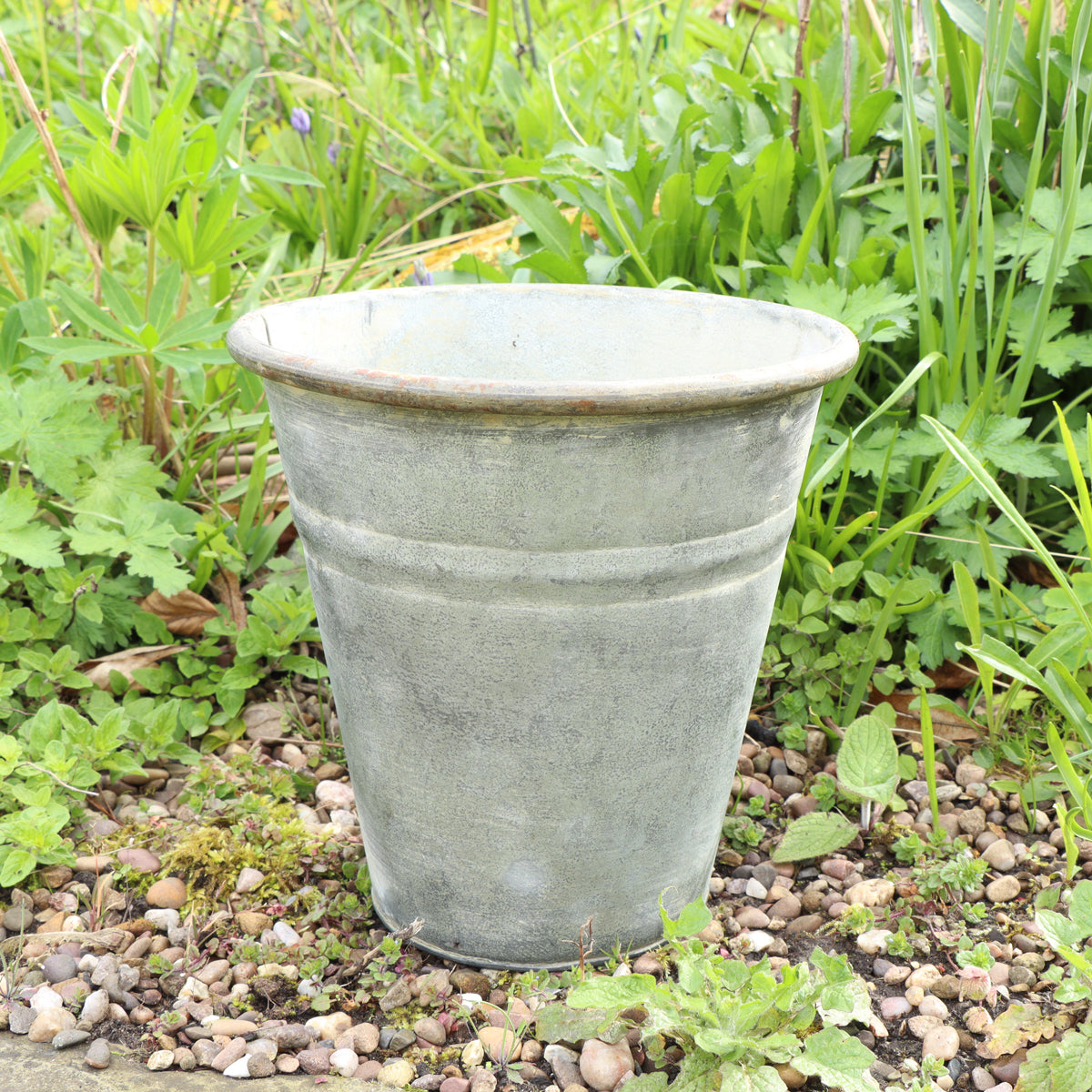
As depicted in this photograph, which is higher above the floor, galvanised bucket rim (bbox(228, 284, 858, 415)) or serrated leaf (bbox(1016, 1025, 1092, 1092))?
galvanised bucket rim (bbox(228, 284, 858, 415))

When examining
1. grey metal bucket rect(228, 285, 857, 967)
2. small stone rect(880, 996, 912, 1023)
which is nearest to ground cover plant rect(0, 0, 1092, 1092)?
small stone rect(880, 996, 912, 1023)

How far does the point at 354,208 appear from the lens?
3.12 metres

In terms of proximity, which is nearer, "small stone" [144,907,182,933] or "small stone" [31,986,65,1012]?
"small stone" [31,986,65,1012]

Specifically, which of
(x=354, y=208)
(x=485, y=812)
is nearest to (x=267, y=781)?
(x=485, y=812)

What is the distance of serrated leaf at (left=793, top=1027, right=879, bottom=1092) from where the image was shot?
3.97 feet

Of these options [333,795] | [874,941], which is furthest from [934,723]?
[333,795]

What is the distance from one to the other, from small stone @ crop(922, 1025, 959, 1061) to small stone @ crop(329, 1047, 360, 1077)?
71 centimetres

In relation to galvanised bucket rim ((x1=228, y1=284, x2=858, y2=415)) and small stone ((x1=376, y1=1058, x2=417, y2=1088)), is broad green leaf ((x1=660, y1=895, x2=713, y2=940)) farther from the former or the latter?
galvanised bucket rim ((x1=228, y1=284, x2=858, y2=415))

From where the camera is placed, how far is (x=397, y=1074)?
4.37 feet

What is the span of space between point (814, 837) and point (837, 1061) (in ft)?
1.59

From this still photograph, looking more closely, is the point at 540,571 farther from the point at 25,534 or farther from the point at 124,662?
the point at 124,662

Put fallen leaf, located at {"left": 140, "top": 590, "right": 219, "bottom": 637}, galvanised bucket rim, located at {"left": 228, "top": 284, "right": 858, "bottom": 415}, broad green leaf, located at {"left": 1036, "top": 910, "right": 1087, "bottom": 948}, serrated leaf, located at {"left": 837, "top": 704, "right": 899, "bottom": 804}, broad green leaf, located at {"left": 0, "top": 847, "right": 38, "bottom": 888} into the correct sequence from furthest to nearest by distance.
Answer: fallen leaf, located at {"left": 140, "top": 590, "right": 219, "bottom": 637}, serrated leaf, located at {"left": 837, "top": 704, "right": 899, "bottom": 804}, broad green leaf, located at {"left": 0, "top": 847, "right": 38, "bottom": 888}, broad green leaf, located at {"left": 1036, "top": 910, "right": 1087, "bottom": 948}, galvanised bucket rim, located at {"left": 228, "top": 284, "right": 858, "bottom": 415}

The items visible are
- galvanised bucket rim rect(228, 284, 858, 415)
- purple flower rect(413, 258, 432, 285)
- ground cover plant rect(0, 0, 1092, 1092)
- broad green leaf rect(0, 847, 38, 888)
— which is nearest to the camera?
galvanised bucket rim rect(228, 284, 858, 415)

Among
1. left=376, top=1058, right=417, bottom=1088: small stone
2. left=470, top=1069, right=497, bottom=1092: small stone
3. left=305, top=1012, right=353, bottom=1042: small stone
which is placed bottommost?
left=305, top=1012, right=353, bottom=1042: small stone
